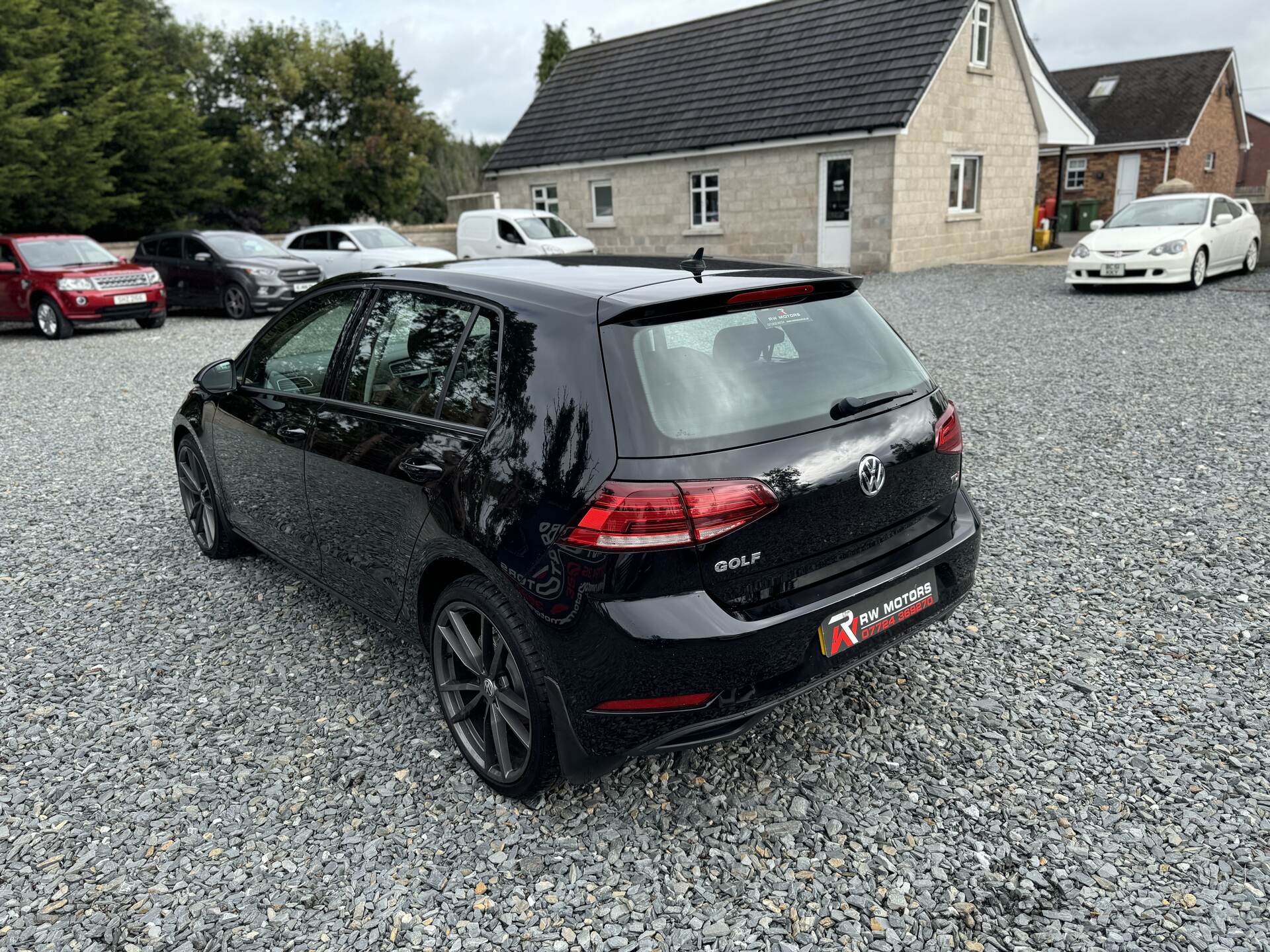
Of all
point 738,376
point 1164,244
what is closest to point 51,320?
point 738,376

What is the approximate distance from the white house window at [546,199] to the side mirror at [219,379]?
76.2 ft

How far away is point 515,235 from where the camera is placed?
69.6 feet

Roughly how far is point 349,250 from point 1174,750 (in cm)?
1828

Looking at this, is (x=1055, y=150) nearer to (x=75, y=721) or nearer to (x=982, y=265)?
(x=982, y=265)

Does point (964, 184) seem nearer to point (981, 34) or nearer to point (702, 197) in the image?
point (981, 34)

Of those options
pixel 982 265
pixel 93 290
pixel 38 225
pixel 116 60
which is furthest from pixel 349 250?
pixel 982 265

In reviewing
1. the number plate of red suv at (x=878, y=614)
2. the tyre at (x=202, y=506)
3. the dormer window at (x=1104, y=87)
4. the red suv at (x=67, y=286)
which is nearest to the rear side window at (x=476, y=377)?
the number plate of red suv at (x=878, y=614)

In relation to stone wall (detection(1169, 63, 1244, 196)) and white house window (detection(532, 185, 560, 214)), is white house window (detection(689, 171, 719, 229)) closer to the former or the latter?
white house window (detection(532, 185, 560, 214))

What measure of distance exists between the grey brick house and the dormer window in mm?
14249

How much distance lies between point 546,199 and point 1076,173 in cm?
2226

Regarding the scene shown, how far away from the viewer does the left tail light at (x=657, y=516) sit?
2551mm

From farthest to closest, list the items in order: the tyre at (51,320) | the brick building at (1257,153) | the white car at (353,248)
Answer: the brick building at (1257,153)
the white car at (353,248)
the tyre at (51,320)

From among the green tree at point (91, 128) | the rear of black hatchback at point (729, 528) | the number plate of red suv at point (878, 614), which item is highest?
the green tree at point (91, 128)

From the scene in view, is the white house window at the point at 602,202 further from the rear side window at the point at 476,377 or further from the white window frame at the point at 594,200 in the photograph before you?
the rear side window at the point at 476,377
